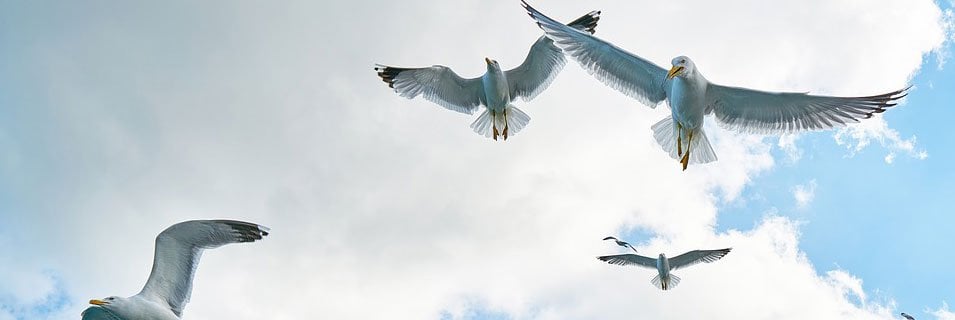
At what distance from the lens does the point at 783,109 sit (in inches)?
404

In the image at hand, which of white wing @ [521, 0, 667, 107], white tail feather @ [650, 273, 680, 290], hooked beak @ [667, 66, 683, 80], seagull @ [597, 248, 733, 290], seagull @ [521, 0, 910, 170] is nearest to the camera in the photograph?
hooked beak @ [667, 66, 683, 80]

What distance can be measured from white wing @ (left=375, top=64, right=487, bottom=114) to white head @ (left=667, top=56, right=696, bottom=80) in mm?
4271

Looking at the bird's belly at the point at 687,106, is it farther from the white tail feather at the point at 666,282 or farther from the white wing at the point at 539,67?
the white tail feather at the point at 666,282

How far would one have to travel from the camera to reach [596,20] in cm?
1315

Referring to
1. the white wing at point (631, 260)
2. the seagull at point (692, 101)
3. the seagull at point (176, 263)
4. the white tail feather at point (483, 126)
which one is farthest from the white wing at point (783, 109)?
the white wing at point (631, 260)

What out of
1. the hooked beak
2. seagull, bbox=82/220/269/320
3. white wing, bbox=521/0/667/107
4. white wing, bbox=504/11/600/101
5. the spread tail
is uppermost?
white wing, bbox=504/11/600/101

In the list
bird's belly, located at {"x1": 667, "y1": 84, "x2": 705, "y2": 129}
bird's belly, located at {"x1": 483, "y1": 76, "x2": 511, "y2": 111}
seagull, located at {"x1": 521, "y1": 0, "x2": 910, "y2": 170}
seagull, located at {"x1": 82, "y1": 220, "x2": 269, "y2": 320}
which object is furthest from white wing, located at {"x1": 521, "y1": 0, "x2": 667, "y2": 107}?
seagull, located at {"x1": 82, "y1": 220, "x2": 269, "y2": 320}

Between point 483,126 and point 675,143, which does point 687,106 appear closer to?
point 675,143

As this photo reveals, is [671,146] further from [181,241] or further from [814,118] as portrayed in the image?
[181,241]

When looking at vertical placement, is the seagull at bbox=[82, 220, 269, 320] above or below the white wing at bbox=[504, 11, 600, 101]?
below

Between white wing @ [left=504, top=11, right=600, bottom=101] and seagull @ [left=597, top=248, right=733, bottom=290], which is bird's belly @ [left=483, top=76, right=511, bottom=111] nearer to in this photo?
white wing @ [left=504, top=11, right=600, bottom=101]

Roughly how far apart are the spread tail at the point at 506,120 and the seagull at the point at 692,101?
9.54 ft

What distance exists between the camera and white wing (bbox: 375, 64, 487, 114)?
529 inches

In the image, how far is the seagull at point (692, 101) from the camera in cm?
988
